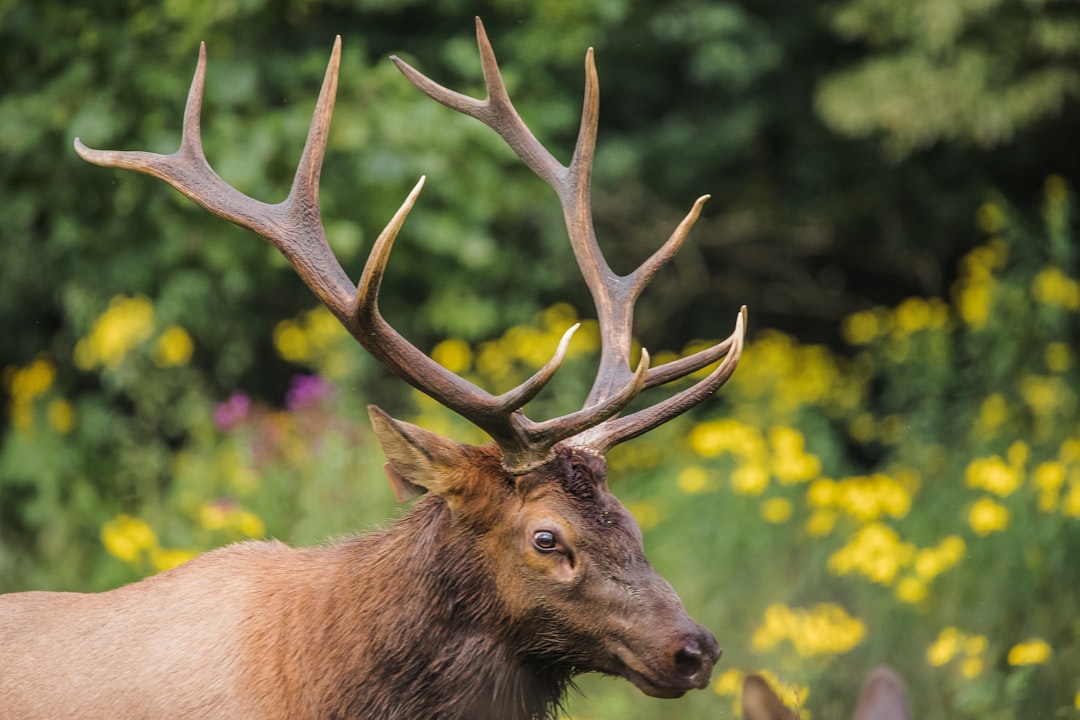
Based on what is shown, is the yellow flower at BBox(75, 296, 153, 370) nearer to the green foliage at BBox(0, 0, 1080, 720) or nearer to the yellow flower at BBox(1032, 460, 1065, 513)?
the green foliage at BBox(0, 0, 1080, 720)

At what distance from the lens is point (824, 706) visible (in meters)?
4.19

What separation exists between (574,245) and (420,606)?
1.17m

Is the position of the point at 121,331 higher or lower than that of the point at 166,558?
higher

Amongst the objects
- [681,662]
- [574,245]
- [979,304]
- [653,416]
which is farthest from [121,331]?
[681,662]

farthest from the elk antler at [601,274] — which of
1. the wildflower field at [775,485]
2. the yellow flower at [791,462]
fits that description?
the yellow flower at [791,462]

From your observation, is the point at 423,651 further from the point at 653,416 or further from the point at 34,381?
the point at 34,381

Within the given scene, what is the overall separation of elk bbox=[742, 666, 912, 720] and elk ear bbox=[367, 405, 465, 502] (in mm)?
756

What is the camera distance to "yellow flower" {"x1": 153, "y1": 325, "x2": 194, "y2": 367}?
612 centimetres

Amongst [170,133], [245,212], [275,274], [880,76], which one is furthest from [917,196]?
[245,212]

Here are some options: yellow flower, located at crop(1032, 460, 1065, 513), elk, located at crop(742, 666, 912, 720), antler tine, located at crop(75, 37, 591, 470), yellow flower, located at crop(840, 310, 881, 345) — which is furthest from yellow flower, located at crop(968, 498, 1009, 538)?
yellow flower, located at crop(840, 310, 881, 345)

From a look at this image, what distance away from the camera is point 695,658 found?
2814 mm

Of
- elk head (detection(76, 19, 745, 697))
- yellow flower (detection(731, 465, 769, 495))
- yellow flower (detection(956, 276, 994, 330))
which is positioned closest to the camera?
elk head (detection(76, 19, 745, 697))

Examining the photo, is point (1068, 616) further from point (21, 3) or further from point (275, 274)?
point (21, 3)

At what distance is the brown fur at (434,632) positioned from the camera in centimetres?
290
